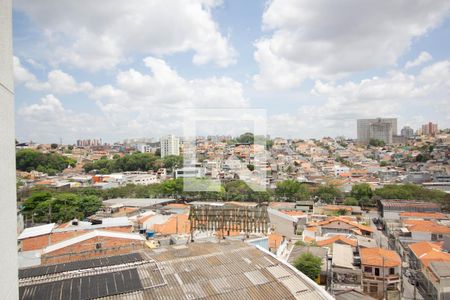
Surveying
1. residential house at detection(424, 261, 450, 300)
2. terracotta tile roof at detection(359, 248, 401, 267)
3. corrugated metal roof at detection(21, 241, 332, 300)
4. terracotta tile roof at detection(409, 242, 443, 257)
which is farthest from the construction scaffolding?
terracotta tile roof at detection(409, 242, 443, 257)

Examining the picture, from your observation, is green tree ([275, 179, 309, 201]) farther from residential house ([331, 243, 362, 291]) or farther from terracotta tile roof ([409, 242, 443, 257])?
residential house ([331, 243, 362, 291])

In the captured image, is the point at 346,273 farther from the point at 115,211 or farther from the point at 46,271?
the point at 115,211

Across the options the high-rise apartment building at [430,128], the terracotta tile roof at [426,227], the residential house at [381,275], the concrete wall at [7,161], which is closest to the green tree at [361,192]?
the terracotta tile roof at [426,227]

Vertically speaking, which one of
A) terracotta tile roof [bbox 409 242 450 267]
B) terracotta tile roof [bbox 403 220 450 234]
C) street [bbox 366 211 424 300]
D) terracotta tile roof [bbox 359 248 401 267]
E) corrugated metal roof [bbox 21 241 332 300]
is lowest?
street [bbox 366 211 424 300]

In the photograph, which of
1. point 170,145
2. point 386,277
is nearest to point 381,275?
point 386,277

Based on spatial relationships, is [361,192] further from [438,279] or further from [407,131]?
[407,131]

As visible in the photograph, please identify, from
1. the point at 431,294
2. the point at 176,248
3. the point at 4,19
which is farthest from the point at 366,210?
the point at 4,19

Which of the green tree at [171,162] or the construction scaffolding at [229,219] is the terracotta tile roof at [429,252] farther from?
the green tree at [171,162]
